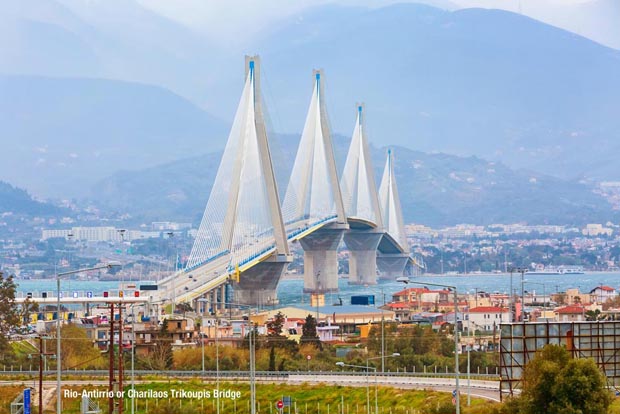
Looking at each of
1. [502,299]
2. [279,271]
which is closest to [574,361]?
[279,271]

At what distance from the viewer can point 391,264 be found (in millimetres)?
135375

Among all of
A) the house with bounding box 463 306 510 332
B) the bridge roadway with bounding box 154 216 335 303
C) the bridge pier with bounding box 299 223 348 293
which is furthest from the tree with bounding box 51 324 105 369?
the bridge pier with bounding box 299 223 348 293

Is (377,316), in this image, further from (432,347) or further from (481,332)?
(432,347)

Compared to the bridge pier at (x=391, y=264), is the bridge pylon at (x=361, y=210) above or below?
above

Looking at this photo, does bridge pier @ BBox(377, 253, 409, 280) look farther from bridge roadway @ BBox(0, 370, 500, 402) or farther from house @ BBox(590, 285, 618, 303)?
bridge roadway @ BBox(0, 370, 500, 402)

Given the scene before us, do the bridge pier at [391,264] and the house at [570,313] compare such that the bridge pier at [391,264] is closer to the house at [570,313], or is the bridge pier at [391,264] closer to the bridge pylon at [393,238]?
the bridge pylon at [393,238]

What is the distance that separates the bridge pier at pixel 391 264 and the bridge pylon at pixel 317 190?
26552 mm

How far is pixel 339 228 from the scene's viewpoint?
99938 mm

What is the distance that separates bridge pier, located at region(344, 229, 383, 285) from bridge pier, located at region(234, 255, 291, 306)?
101 ft

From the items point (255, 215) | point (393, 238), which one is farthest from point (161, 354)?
point (393, 238)

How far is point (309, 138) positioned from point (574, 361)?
258ft

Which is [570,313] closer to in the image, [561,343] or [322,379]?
[322,379]

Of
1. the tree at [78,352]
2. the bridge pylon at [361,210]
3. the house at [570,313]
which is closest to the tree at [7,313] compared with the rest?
the tree at [78,352]

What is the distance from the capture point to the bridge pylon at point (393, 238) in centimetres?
12962
